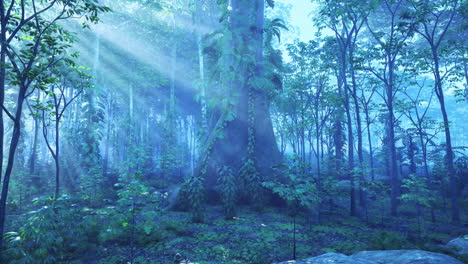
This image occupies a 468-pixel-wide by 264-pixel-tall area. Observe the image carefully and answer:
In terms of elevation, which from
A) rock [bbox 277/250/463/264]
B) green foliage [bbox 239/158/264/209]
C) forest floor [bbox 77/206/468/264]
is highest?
green foliage [bbox 239/158/264/209]

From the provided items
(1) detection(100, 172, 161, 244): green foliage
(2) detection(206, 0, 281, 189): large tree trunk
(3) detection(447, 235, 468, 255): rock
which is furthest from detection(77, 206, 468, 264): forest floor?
(2) detection(206, 0, 281, 189): large tree trunk

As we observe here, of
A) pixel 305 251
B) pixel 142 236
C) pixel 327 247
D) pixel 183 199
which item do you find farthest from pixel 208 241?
pixel 183 199

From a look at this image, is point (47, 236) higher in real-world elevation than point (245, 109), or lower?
lower

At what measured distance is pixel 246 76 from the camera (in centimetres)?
1207

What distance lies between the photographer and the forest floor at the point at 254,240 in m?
5.54

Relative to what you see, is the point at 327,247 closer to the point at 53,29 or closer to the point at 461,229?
the point at 461,229

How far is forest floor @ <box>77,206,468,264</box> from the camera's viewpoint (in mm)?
5539

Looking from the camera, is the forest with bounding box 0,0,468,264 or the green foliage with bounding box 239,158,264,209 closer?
the forest with bounding box 0,0,468,264

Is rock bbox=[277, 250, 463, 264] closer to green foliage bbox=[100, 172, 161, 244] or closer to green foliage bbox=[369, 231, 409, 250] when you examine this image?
Result: green foliage bbox=[369, 231, 409, 250]

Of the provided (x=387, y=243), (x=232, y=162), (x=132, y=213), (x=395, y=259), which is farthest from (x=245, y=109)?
(x=395, y=259)

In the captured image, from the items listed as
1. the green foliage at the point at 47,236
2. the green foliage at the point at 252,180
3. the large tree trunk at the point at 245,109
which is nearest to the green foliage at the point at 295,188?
the green foliage at the point at 252,180

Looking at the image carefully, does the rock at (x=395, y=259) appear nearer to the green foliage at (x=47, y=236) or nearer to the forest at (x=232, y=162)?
the forest at (x=232, y=162)

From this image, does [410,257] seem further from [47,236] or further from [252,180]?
[47,236]

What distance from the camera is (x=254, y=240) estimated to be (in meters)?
6.55
